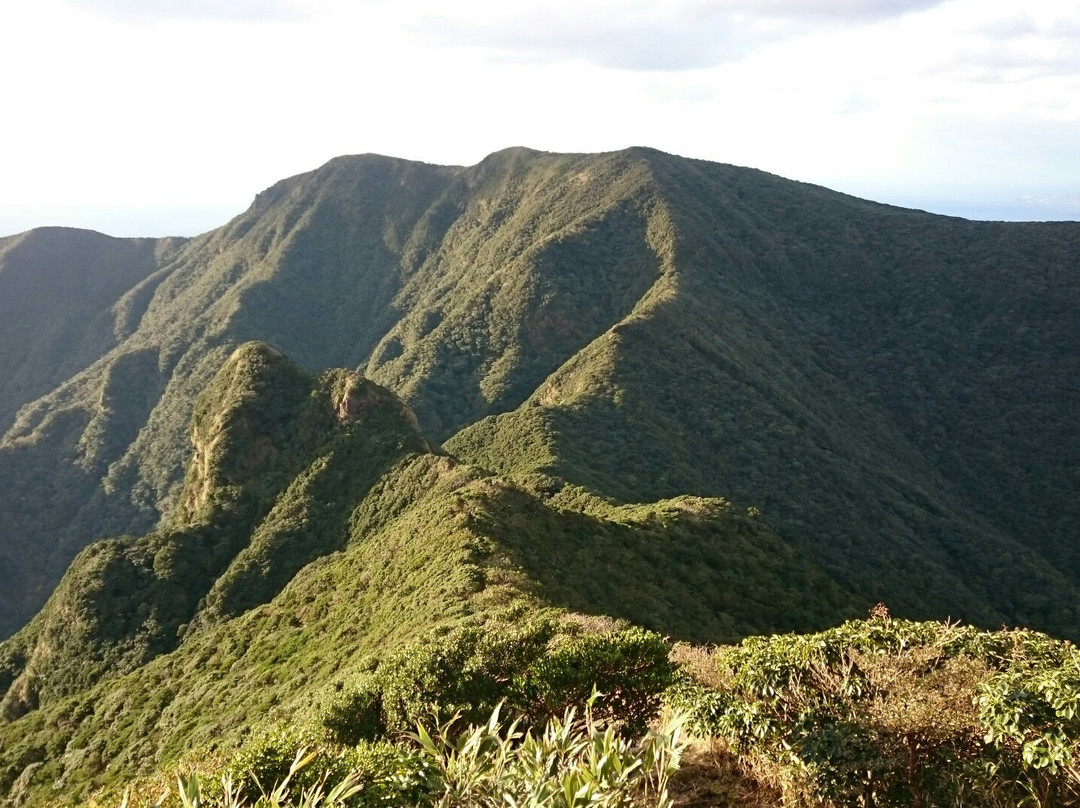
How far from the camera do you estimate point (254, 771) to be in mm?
10648

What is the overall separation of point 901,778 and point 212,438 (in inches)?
1928

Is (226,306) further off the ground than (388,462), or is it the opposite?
(226,306)

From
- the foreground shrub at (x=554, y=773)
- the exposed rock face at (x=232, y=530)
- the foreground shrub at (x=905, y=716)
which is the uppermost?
the foreground shrub at (x=554, y=773)

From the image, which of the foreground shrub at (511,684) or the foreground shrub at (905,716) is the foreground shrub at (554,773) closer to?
the foreground shrub at (905,716)

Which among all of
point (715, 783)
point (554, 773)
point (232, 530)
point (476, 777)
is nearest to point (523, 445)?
point (232, 530)

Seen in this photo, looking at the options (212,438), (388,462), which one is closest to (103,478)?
(212,438)

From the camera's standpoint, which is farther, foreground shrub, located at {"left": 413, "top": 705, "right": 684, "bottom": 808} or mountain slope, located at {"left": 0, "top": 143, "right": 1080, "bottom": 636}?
mountain slope, located at {"left": 0, "top": 143, "right": 1080, "bottom": 636}

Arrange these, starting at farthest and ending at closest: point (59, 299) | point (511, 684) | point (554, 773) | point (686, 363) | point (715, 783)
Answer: point (59, 299)
point (686, 363)
point (511, 684)
point (715, 783)
point (554, 773)

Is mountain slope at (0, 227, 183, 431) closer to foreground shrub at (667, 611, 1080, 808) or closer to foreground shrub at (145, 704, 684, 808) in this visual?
foreground shrub at (145, 704, 684, 808)

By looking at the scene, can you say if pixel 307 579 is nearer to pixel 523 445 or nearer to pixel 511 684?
pixel 523 445

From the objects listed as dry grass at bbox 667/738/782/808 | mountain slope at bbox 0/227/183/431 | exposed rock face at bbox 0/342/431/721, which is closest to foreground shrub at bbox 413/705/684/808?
dry grass at bbox 667/738/782/808

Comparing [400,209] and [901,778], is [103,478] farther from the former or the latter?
[901,778]

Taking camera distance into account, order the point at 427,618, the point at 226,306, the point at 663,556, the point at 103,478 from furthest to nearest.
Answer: the point at 226,306 → the point at 103,478 → the point at 663,556 → the point at 427,618

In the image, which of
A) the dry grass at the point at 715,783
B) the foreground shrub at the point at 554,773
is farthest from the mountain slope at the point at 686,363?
the foreground shrub at the point at 554,773
